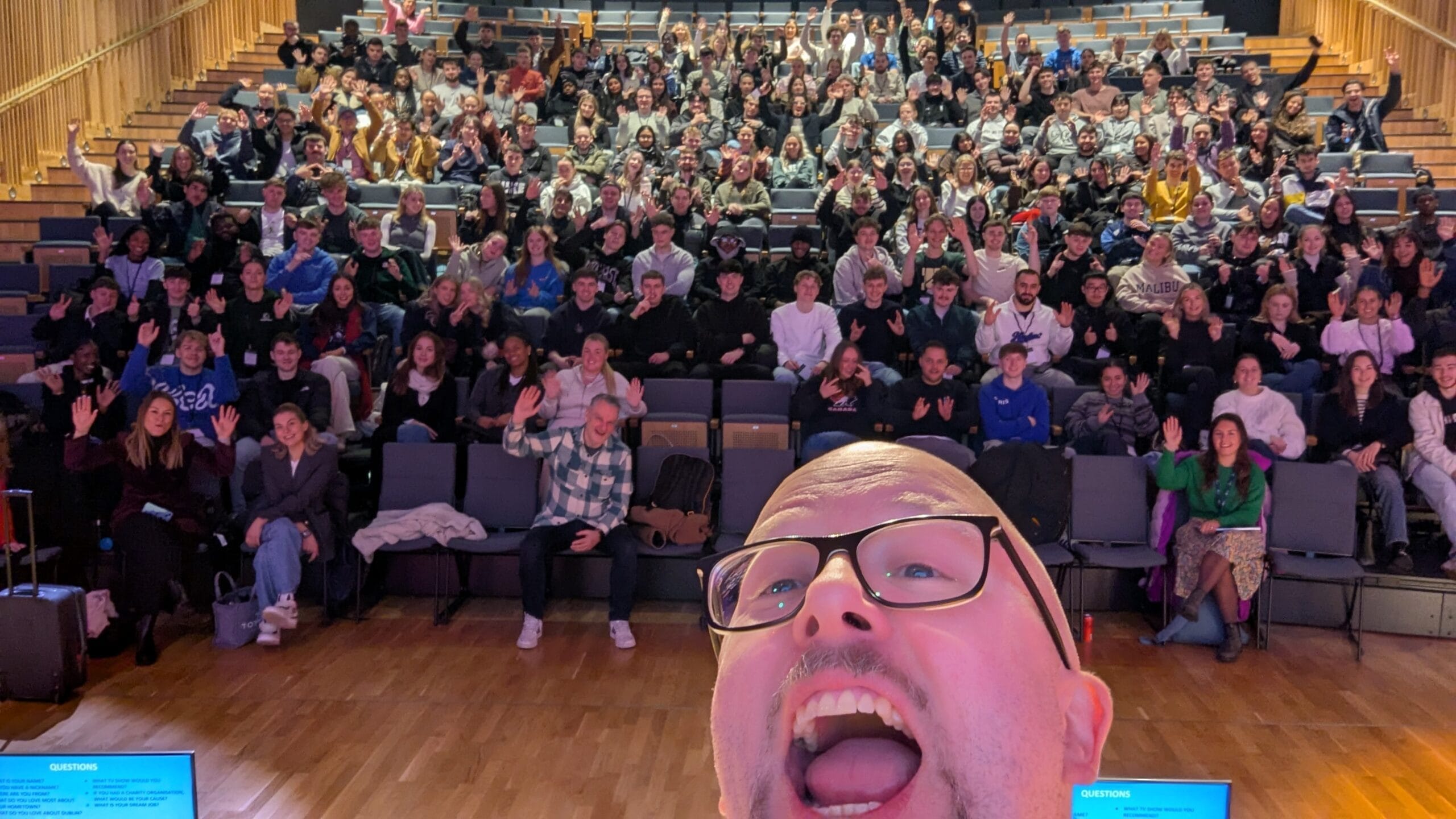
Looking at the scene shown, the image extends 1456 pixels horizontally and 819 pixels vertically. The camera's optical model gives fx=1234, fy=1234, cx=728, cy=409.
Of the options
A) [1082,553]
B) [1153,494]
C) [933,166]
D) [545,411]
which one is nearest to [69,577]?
[545,411]

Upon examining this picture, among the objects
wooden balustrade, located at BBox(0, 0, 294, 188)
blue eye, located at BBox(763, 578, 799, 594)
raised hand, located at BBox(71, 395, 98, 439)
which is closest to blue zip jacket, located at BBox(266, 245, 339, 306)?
raised hand, located at BBox(71, 395, 98, 439)

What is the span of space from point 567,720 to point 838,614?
390cm

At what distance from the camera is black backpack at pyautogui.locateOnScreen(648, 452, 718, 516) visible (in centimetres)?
564

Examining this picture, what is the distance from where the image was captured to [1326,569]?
5305mm

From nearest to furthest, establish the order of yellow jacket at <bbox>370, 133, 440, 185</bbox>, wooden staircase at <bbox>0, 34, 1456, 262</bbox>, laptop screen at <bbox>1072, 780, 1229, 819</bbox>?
1. laptop screen at <bbox>1072, 780, 1229, 819</bbox>
2. wooden staircase at <bbox>0, 34, 1456, 262</bbox>
3. yellow jacket at <bbox>370, 133, 440, 185</bbox>

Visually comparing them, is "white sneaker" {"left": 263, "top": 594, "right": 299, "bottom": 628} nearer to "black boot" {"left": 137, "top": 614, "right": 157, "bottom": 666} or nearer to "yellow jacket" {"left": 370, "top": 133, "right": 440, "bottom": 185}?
"black boot" {"left": 137, "top": 614, "right": 157, "bottom": 666}

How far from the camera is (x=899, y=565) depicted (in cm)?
78

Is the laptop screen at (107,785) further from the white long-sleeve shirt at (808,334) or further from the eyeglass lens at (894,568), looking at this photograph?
the white long-sleeve shirt at (808,334)

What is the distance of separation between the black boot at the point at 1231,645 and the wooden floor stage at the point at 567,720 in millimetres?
76

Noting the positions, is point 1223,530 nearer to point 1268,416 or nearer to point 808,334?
point 1268,416

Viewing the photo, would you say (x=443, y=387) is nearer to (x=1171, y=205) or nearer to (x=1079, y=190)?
(x=1079, y=190)

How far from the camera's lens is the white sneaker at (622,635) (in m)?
5.24

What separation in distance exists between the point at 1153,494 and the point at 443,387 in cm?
354

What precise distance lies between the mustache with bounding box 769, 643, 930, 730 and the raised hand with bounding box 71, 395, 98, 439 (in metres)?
5.45
